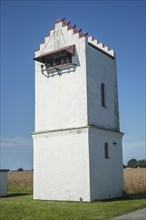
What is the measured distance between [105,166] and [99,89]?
15.4ft

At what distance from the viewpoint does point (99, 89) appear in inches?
824

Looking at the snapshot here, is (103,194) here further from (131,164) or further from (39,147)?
(131,164)

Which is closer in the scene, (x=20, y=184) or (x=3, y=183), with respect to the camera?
(x=3, y=183)

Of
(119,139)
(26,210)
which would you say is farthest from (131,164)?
(26,210)

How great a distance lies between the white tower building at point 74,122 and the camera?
19156 millimetres

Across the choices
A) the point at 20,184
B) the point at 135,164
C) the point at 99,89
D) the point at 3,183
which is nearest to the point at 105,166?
the point at 99,89

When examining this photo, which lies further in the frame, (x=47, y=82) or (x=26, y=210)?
(x=47, y=82)

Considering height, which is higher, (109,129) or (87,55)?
(87,55)

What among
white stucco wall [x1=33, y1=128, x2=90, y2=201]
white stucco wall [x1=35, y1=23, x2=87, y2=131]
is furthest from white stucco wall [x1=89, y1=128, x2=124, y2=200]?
white stucco wall [x1=35, y1=23, x2=87, y2=131]

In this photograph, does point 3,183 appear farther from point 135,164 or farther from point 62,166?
point 135,164

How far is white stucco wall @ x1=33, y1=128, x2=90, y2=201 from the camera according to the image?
18891 millimetres

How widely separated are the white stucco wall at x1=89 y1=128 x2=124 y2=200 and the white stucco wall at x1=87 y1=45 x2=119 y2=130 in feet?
2.30

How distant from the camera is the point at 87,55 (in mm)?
20094

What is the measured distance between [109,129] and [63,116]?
3114 mm
